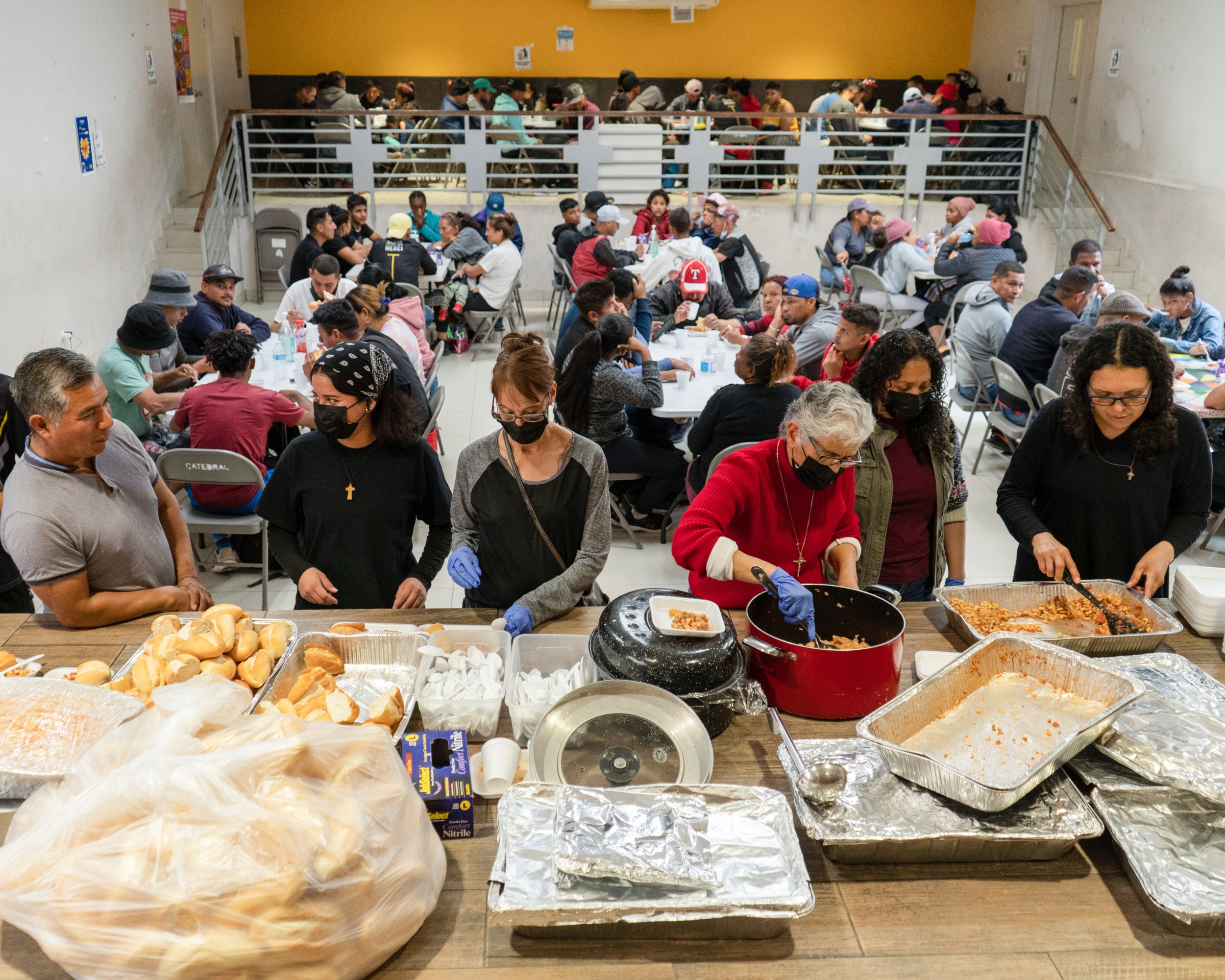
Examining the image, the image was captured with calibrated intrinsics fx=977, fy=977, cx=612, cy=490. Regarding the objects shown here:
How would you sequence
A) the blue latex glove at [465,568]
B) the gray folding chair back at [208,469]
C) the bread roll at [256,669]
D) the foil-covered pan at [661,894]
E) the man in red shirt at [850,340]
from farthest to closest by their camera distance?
the man in red shirt at [850,340], the gray folding chair back at [208,469], the blue latex glove at [465,568], the bread roll at [256,669], the foil-covered pan at [661,894]

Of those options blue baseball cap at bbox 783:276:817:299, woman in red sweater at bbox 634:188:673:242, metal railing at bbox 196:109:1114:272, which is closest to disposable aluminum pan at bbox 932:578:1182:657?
blue baseball cap at bbox 783:276:817:299

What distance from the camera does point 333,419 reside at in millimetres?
2572

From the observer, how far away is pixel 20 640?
2250 millimetres

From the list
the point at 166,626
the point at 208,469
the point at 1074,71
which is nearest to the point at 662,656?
the point at 166,626

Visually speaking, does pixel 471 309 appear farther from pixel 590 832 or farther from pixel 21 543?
pixel 590 832

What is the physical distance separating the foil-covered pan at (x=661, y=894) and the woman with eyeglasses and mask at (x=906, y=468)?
4.15 ft

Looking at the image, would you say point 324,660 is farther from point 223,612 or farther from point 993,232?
point 993,232

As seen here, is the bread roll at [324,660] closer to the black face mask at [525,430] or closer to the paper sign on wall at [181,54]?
the black face mask at [525,430]

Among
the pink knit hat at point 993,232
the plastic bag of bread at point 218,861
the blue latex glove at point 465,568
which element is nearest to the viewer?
the plastic bag of bread at point 218,861

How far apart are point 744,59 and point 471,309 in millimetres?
8326

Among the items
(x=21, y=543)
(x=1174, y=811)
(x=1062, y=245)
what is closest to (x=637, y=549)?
(x=21, y=543)

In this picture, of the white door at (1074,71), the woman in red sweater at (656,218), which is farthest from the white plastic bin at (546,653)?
the white door at (1074,71)

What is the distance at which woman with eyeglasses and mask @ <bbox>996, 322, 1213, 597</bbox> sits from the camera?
258 cm

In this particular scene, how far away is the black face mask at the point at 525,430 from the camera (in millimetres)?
2477
